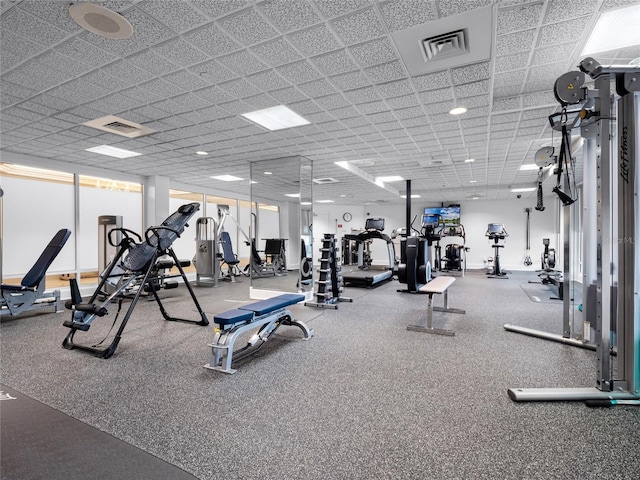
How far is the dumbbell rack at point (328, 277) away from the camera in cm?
554

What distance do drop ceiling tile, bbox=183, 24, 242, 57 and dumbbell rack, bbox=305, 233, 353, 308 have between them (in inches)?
129

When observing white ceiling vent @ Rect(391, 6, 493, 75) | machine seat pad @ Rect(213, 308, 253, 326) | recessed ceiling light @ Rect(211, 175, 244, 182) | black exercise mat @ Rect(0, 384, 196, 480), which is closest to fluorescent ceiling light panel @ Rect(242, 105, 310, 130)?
white ceiling vent @ Rect(391, 6, 493, 75)

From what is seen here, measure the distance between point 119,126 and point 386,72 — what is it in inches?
154

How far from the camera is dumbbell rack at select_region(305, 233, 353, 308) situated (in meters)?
5.54

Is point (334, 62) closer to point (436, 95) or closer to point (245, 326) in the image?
point (436, 95)

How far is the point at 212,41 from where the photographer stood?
2725 millimetres

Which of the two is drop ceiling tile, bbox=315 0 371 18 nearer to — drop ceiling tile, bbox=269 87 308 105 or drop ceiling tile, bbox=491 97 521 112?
drop ceiling tile, bbox=269 87 308 105

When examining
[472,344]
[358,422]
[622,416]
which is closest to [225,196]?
[472,344]

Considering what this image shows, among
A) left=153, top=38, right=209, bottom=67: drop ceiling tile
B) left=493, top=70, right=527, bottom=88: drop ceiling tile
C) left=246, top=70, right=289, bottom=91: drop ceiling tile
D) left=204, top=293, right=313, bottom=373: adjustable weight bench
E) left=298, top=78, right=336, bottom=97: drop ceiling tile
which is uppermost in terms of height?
left=493, top=70, right=527, bottom=88: drop ceiling tile

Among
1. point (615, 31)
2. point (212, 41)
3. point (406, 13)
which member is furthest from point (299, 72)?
point (615, 31)

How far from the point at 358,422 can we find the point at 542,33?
3.29m

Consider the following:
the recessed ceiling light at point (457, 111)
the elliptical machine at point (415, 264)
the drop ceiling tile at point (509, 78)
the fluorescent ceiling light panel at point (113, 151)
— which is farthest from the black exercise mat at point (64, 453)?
the elliptical machine at point (415, 264)

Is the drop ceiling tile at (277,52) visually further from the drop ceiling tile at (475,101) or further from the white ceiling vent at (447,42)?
the drop ceiling tile at (475,101)

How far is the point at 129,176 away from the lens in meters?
8.02
